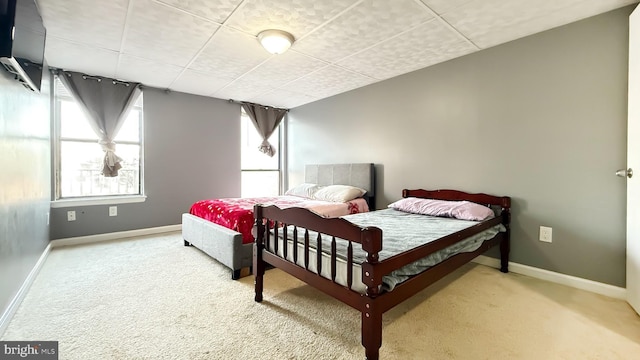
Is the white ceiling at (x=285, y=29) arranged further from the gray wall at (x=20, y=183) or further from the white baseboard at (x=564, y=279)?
the white baseboard at (x=564, y=279)

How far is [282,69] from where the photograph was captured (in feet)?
10.6

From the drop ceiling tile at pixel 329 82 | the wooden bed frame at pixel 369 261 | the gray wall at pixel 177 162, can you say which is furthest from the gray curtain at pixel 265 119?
the wooden bed frame at pixel 369 261

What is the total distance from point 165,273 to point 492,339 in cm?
265

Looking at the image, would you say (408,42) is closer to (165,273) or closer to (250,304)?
(250,304)

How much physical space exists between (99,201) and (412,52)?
4.30 meters

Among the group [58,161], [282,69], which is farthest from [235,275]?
[58,161]

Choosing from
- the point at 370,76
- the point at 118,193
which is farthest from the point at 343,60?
the point at 118,193

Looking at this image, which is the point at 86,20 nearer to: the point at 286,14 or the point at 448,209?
the point at 286,14

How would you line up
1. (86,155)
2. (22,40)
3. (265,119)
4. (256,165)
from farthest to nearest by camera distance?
(256,165)
(265,119)
(86,155)
(22,40)

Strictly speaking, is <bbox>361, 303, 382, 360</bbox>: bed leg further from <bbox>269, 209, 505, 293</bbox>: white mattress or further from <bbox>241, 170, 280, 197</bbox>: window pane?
<bbox>241, 170, 280, 197</bbox>: window pane

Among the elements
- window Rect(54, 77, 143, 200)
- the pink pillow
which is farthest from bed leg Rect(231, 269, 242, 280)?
window Rect(54, 77, 143, 200)

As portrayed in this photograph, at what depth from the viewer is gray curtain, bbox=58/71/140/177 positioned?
3.40 meters

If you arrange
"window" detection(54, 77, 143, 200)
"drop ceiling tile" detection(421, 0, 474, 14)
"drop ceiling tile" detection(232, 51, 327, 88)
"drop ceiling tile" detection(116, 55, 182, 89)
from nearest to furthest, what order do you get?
1. "drop ceiling tile" detection(421, 0, 474, 14)
2. "drop ceiling tile" detection(232, 51, 327, 88)
3. "drop ceiling tile" detection(116, 55, 182, 89)
4. "window" detection(54, 77, 143, 200)

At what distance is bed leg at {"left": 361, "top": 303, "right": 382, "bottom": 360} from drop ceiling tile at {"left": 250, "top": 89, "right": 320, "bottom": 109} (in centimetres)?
350
